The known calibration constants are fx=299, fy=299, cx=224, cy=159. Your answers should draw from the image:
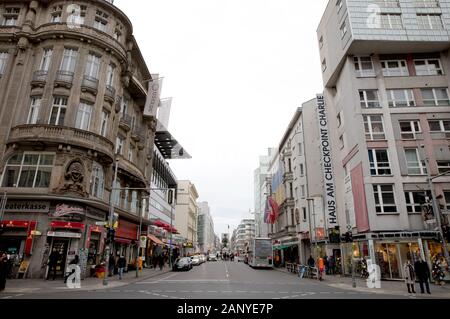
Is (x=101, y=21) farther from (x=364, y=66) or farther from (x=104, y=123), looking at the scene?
(x=364, y=66)

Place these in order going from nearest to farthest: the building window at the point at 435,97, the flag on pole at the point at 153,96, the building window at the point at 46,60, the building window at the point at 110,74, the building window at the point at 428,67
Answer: the building window at the point at 46,60, the building window at the point at 110,74, the building window at the point at 435,97, the building window at the point at 428,67, the flag on pole at the point at 153,96

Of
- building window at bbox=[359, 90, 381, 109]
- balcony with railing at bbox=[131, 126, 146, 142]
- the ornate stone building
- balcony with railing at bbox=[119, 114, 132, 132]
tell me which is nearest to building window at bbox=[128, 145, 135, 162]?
balcony with railing at bbox=[131, 126, 146, 142]

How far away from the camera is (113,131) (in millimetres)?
29234

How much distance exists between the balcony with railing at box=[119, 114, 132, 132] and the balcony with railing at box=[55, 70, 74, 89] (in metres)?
7.14

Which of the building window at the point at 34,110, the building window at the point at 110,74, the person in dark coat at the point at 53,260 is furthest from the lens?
the building window at the point at 110,74

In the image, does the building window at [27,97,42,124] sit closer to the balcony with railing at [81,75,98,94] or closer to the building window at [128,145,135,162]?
the balcony with railing at [81,75,98,94]

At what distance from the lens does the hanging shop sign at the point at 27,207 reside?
2194cm

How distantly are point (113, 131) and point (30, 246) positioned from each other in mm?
12398

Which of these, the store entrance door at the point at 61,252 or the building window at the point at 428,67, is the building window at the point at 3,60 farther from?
the building window at the point at 428,67

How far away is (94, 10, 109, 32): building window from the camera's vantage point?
27.9 meters

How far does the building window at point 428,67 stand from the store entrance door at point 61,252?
37101 millimetres

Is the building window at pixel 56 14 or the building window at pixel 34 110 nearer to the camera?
the building window at pixel 34 110

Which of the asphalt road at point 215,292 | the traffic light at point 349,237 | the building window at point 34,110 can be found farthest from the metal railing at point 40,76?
the traffic light at point 349,237
